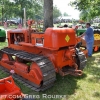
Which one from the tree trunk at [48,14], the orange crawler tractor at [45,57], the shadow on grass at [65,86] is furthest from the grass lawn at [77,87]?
the tree trunk at [48,14]

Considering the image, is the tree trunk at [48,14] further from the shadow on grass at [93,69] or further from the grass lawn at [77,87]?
the grass lawn at [77,87]

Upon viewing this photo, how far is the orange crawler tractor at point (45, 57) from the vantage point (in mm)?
5168

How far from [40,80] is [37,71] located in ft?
0.89

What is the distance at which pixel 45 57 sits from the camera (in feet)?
17.8

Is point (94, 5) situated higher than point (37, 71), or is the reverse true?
point (94, 5)

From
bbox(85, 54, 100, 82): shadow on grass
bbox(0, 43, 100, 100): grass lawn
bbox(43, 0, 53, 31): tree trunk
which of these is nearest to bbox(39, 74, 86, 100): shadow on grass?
bbox(0, 43, 100, 100): grass lawn

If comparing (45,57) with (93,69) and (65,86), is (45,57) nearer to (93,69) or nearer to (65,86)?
(65,86)

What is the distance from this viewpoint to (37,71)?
5219 millimetres

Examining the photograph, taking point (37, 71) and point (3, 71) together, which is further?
point (3, 71)

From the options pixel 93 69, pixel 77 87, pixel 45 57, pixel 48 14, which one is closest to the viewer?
pixel 45 57

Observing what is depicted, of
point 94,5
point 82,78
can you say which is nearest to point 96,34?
point 94,5

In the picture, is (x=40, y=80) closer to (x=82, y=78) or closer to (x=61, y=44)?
(x=61, y=44)

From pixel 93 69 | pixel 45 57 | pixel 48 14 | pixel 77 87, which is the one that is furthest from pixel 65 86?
pixel 48 14

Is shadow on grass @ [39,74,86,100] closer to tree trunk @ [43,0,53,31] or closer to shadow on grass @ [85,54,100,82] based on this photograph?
shadow on grass @ [85,54,100,82]
